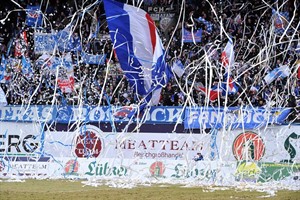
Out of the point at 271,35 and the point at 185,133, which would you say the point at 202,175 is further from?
the point at 271,35

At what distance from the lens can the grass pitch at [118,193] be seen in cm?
1300

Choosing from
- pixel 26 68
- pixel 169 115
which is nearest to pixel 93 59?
pixel 26 68

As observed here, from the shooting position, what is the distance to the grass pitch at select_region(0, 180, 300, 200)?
1300 centimetres

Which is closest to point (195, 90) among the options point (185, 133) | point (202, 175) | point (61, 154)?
point (185, 133)

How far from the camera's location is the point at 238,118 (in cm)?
1578

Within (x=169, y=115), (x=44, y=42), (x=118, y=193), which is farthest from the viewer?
(x=44, y=42)

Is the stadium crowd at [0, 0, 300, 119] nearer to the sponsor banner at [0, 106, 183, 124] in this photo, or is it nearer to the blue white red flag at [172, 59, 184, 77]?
the blue white red flag at [172, 59, 184, 77]

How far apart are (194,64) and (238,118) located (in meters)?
2.24

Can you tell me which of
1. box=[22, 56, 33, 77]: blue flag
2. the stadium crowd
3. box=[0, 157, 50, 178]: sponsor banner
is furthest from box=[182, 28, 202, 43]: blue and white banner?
box=[0, 157, 50, 178]: sponsor banner

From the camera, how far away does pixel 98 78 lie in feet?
57.5

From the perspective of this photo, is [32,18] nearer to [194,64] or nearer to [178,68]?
[178,68]

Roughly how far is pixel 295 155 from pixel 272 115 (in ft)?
3.52

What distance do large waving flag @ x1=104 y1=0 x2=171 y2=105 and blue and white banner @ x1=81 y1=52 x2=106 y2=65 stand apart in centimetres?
199

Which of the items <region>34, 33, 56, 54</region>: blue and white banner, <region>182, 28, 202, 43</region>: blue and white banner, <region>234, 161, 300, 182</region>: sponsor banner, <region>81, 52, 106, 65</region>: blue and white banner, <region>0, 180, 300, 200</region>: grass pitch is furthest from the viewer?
<region>182, 28, 202, 43</region>: blue and white banner
